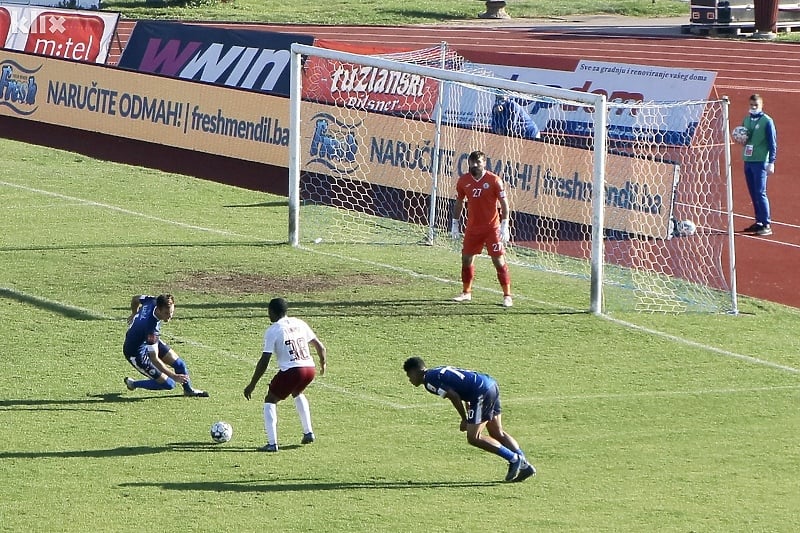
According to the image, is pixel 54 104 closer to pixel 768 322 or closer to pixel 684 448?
pixel 768 322

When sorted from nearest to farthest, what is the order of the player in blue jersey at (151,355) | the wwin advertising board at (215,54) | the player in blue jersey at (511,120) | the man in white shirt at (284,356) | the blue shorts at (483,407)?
the blue shorts at (483,407), the man in white shirt at (284,356), the player in blue jersey at (151,355), the player in blue jersey at (511,120), the wwin advertising board at (215,54)

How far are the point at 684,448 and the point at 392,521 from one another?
335cm

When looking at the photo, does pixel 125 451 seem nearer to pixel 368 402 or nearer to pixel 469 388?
pixel 368 402

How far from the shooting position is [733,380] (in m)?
15.1

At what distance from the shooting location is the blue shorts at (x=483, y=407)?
1135 centimetres

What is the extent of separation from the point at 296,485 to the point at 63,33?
27.5 meters

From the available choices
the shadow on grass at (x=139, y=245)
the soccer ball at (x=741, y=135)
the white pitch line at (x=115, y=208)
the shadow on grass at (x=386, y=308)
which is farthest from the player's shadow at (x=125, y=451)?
the soccer ball at (x=741, y=135)

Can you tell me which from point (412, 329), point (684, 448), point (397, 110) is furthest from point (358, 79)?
point (684, 448)

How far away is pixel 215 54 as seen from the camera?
32312 mm

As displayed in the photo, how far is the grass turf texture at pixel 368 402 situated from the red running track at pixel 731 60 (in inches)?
91.6

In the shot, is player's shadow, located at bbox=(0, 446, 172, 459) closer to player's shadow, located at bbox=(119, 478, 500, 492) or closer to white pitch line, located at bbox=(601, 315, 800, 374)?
player's shadow, located at bbox=(119, 478, 500, 492)

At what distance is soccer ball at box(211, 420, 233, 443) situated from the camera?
1264 centimetres

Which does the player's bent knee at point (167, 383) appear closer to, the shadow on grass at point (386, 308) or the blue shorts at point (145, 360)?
the blue shorts at point (145, 360)

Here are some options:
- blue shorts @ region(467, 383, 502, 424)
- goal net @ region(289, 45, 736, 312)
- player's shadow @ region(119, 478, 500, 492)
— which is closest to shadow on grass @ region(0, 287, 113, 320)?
goal net @ region(289, 45, 736, 312)
